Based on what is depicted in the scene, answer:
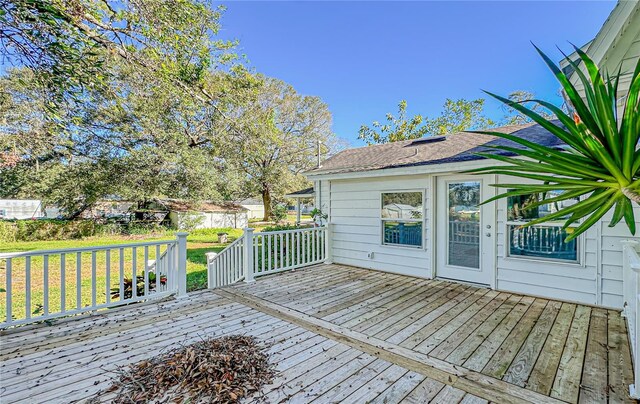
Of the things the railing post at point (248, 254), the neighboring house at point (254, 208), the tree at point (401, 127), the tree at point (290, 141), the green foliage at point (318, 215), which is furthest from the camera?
the neighboring house at point (254, 208)

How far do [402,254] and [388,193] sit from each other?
1.24 meters

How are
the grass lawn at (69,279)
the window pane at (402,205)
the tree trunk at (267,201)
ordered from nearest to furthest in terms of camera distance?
the window pane at (402,205) → the grass lawn at (69,279) → the tree trunk at (267,201)

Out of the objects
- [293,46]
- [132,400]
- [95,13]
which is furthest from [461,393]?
[293,46]

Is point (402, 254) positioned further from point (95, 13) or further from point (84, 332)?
point (95, 13)

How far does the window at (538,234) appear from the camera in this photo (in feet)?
12.5

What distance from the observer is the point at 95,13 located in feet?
10.2

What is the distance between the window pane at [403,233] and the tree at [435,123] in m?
12.2

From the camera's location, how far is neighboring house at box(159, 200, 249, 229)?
18281 mm

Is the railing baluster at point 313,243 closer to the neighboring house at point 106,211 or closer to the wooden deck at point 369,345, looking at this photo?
the wooden deck at point 369,345

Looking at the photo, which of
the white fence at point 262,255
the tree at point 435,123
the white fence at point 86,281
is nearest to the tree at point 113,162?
the white fence at point 86,281

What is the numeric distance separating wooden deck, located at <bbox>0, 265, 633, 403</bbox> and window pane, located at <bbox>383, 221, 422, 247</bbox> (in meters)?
1.28

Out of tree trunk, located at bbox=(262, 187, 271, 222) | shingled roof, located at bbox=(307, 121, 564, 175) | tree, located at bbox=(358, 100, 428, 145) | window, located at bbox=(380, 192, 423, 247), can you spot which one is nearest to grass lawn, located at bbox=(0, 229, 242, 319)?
window, located at bbox=(380, 192, 423, 247)

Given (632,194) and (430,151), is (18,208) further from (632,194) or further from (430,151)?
(632,194)

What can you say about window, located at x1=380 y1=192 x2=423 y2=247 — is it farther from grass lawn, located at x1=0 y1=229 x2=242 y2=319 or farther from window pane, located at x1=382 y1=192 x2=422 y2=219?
grass lawn, located at x1=0 y1=229 x2=242 y2=319
